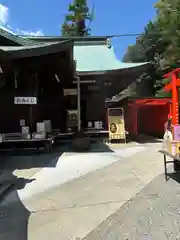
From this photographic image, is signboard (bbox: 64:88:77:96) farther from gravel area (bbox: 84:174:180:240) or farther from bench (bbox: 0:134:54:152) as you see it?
gravel area (bbox: 84:174:180:240)

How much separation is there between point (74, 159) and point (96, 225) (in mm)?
4977

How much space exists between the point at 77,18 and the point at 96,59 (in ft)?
99.1

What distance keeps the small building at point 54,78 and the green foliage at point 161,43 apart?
356 cm

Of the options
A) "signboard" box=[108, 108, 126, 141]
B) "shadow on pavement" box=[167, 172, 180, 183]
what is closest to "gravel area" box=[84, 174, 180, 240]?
"shadow on pavement" box=[167, 172, 180, 183]

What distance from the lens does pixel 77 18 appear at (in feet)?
152

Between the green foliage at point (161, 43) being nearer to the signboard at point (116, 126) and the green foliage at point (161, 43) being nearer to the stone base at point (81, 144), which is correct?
the signboard at point (116, 126)

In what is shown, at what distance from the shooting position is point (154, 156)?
9711mm

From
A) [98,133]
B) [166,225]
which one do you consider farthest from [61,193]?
[98,133]

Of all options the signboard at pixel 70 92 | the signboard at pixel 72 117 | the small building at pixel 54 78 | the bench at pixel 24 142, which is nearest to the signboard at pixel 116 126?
the small building at pixel 54 78

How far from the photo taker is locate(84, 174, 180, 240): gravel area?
4.09 metres

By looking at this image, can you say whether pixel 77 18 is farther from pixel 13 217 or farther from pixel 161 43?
pixel 13 217

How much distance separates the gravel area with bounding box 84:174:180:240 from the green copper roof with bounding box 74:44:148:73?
32.7ft

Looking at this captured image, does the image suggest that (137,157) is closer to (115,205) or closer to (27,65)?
(115,205)

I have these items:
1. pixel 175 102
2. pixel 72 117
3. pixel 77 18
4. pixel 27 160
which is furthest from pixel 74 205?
pixel 77 18
